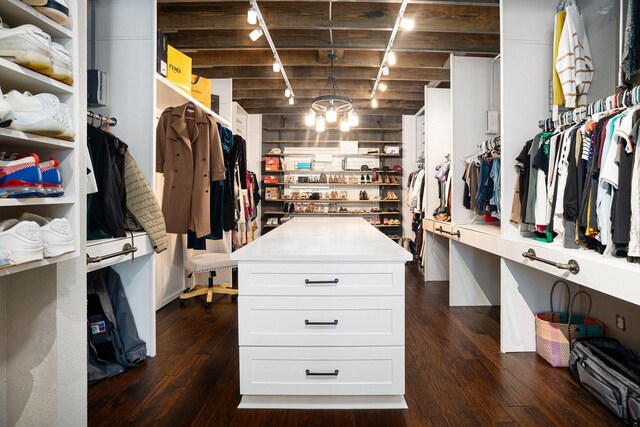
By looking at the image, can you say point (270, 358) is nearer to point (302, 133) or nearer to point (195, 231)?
point (195, 231)

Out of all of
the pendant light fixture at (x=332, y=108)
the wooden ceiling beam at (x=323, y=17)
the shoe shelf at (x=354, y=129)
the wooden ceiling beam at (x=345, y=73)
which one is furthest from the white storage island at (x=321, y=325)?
the shoe shelf at (x=354, y=129)

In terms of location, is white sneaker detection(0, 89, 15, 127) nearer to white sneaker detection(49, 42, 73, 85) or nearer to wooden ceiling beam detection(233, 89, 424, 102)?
white sneaker detection(49, 42, 73, 85)

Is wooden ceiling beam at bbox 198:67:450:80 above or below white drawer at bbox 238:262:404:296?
above

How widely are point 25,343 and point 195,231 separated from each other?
1.38 m

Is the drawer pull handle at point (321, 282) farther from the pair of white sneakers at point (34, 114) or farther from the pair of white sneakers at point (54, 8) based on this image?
the pair of white sneakers at point (54, 8)

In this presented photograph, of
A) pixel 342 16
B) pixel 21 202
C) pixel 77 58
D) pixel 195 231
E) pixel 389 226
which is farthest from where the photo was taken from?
pixel 389 226

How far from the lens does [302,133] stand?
7.10 m

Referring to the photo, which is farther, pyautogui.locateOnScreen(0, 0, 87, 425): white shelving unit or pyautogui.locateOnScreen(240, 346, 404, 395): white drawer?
pyautogui.locateOnScreen(240, 346, 404, 395): white drawer

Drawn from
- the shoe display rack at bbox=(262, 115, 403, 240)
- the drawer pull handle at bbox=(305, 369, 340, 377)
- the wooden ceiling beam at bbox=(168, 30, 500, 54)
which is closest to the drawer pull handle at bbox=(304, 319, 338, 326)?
the drawer pull handle at bbox=(305, 369, 340, 377)

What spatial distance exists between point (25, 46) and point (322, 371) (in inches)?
68.2

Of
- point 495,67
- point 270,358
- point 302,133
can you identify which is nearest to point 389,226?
point 302,133

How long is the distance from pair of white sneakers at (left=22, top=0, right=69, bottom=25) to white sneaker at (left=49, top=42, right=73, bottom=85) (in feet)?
0.32

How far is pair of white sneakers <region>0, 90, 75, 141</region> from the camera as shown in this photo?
1.12 meters

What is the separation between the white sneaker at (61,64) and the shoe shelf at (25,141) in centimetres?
23
